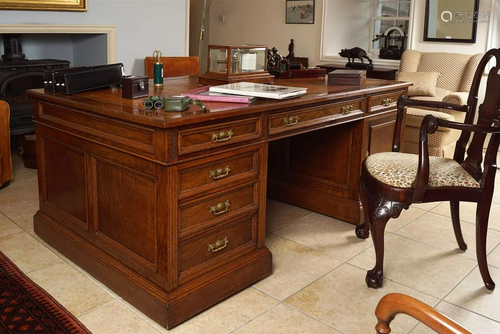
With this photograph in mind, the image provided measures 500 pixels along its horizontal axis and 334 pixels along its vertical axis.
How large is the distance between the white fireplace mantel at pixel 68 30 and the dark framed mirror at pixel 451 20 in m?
3.61

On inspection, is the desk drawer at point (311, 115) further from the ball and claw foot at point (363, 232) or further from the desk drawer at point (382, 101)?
the ball and claw foot at point (363, 232)

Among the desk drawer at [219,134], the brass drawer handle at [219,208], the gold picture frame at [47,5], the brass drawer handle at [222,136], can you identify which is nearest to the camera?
the desk drawer at [219,134]

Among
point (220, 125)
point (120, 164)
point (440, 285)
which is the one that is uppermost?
point (220, 125)

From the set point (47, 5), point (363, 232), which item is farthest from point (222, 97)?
point (47, 5)

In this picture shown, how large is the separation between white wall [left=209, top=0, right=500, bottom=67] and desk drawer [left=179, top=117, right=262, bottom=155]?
447 cm

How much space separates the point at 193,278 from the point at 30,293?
79 centimetres

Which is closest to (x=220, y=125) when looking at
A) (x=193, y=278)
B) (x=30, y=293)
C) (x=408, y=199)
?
(x=193, y=278)

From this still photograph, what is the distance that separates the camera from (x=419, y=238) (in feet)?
10.9

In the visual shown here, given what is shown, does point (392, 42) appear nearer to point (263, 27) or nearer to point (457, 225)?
point (263, 27)

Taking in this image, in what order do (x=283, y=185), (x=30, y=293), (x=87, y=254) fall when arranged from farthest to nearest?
(x=283, y=185) < (x=87, y=254) < (x=30, y=293)

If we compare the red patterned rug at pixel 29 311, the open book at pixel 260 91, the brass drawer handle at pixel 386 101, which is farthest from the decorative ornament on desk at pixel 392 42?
the red patterned rug at pixel 29 311

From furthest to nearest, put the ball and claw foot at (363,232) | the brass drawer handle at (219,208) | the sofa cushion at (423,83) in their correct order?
the sofa cushion at (423,83), the ball and claw foot at (363,232), the brass drawer handle at (219,208)

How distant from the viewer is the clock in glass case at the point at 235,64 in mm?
2932

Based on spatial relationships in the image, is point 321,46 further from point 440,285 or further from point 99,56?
point 440,285
